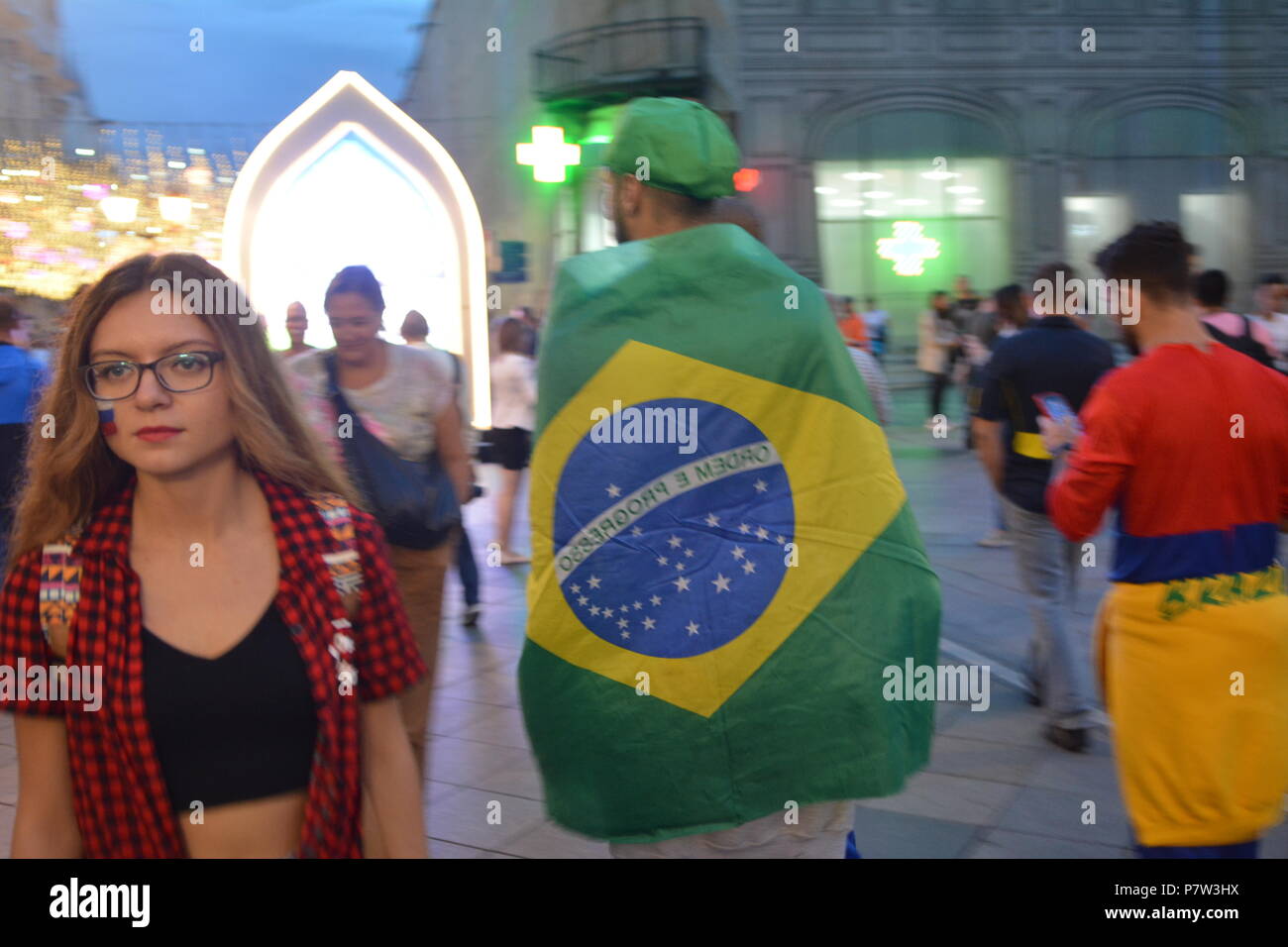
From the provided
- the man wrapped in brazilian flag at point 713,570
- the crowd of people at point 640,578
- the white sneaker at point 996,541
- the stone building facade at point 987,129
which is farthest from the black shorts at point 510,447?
the stone building facade at point 987,129

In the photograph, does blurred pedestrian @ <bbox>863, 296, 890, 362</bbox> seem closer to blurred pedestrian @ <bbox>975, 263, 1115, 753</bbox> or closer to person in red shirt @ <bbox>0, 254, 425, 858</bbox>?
blurred pedestrian @ <bbox>975, 263, 1115, 753</bbox>

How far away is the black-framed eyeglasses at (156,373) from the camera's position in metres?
1.82

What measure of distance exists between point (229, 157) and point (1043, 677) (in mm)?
21143

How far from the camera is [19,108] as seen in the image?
27.2 meters

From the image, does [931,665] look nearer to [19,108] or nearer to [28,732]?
[28,732]

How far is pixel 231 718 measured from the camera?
1.76 meters

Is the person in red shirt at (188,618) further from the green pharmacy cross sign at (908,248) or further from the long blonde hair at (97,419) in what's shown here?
the green pharmacy cross sign at (908,248)

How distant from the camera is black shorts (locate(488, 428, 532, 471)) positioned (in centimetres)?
895

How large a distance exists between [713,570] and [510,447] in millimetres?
6836

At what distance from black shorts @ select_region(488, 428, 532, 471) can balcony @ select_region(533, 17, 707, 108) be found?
38.5ft

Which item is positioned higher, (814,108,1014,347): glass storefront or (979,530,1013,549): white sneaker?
(814,108,1014,347): glass storefront

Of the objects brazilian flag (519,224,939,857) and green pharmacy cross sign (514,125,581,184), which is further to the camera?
green pharmacy cross sign (514,125,581,184)

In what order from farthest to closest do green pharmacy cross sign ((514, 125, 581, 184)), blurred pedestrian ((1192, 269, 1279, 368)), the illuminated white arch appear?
green pharmacy cross sign ((514, 125, 581, 184)) < the illuminated white arch < blurred pedestrian ((1192, 269, 1279, 368))

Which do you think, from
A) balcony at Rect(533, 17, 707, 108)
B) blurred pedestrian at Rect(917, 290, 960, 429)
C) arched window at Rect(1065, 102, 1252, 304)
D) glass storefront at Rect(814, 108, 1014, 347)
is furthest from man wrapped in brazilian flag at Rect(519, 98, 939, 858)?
arched window at Rect(1065, 102, 1252, 304)
